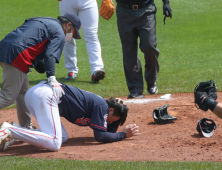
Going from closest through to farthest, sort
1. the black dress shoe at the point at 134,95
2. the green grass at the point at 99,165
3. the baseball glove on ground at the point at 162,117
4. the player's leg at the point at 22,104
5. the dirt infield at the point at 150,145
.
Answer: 1. the green grass at the point at 99,165
2. the dirt infield at the point at 150,145
3. the player's leg at the point at 22,104
4. the baseball glove on ground at the point at 162,117
5. the black dress shoe at the point at 134,95

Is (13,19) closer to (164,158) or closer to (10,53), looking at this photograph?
(10,53)

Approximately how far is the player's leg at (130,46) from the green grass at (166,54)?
0.61 m

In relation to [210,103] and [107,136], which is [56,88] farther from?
[210,103]

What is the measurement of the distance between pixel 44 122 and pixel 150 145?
1368 millimetres

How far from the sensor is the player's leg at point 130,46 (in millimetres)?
6383

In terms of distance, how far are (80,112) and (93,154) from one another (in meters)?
0.64

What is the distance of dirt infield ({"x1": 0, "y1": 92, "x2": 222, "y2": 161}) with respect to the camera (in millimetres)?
4008

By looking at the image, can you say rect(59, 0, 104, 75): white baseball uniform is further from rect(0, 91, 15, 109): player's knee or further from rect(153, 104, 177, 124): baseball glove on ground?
rect(0, 91, 15, 109): player's knee

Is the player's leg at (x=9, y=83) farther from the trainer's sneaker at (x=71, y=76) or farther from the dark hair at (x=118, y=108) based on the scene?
the trainer's sneaker at (x=71, y=76)

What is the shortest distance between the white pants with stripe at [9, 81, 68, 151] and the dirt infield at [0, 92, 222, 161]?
Result: 0.48ft

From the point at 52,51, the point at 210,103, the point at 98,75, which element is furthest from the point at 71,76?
the point at 210,103

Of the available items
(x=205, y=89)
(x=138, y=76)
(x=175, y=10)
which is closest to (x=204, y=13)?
(x=175, y=10)

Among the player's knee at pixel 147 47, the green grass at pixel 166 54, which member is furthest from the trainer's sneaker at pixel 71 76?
the player's knee at pixel 147 47

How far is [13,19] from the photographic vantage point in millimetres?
18062
